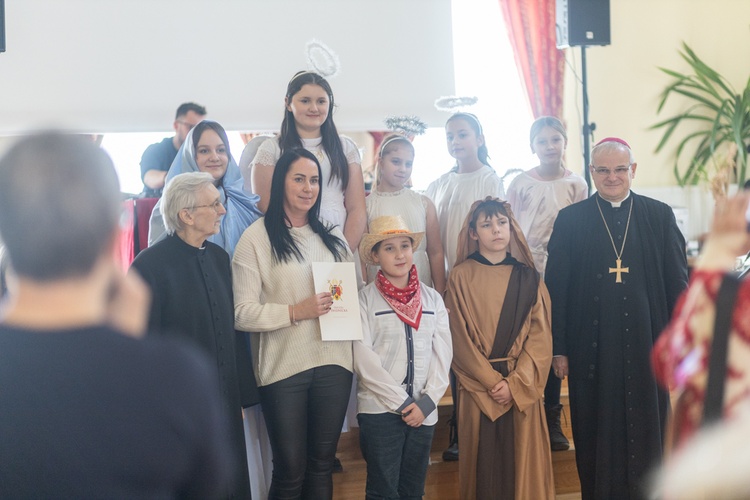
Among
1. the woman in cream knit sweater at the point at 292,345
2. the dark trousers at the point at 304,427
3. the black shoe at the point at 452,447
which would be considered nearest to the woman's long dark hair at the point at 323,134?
the woman in cream knit sweater at the point at 292,345

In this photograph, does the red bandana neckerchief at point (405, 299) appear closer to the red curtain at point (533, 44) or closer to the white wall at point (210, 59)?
the white wall at point (210, 59)

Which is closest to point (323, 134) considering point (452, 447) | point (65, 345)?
point (452, 447)

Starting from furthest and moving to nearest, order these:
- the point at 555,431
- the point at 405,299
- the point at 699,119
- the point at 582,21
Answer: the point at 699,119 → the point at 582,21 → the point at 555,431 → the point at 405,299

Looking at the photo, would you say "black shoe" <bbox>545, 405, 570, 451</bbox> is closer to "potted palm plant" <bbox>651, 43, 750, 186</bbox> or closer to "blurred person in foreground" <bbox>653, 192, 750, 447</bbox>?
"blurred person in foreground" <bbox>653, 192, 750, 447</bbox>

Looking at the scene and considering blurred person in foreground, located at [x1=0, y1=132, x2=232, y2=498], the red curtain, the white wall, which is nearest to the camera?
blurred person in foreground, located at [x1=0, y1=132, x2=232, y2=498]

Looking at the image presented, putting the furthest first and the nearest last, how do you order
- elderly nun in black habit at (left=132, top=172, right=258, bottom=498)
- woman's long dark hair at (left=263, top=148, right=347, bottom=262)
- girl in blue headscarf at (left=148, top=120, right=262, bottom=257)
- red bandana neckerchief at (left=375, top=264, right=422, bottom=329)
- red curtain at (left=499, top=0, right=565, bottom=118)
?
red curtain at (left=499, top=0, right=565, bottom=118), girl in blue headscarf at (left=148, top=120, right=262, bottom=257), red bandana neckerchief at (left=375, top=264, right=422, bottom=329), woman's long dark hair at (left=263, top=148, right=347, bottom=262), elderly nun in black habit at (left=132, top=172, right=258, bottom=498)

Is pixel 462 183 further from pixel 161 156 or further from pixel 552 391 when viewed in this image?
pixel 161 156

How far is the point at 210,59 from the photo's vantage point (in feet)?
18.9

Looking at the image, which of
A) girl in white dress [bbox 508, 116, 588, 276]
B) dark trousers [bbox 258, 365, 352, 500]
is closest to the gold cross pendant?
girl in white dress [bbox 508, 116, 588, 276]

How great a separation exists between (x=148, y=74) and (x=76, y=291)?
4.97 metres

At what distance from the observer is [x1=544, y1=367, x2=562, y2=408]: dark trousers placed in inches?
148

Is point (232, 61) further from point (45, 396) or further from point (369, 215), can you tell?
point (45, 396)

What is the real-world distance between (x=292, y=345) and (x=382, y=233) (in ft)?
2.03

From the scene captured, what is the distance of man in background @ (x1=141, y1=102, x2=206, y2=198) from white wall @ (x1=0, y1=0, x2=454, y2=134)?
4.01 feet
